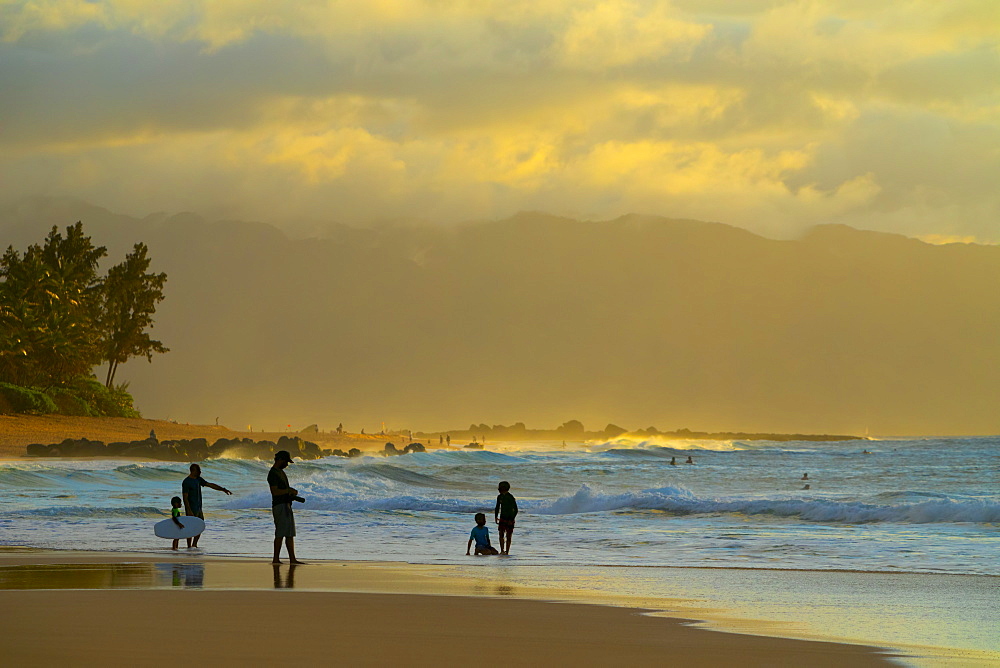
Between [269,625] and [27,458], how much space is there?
45031 millimetres

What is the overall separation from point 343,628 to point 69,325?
63565 millimetres

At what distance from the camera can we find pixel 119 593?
461 inches

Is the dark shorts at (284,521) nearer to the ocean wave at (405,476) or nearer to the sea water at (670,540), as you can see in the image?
the sea water at (670,540)

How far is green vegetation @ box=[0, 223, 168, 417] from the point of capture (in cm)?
6544

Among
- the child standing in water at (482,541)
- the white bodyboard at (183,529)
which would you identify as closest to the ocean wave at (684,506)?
the white bodyboard at (183,529)

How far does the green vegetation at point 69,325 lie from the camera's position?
65.4 metres

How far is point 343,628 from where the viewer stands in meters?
9.40

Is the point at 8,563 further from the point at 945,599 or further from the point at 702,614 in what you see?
the point at 945,599

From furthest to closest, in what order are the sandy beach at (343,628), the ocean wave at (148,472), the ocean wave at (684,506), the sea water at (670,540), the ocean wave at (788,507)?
the ocean wave at (148,472)
the ocean wave at (684,506)
the ocean wave at (788,507)
the sea water at (670,540)
the sandy beach at (343,628)

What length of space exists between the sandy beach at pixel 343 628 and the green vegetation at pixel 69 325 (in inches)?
2216

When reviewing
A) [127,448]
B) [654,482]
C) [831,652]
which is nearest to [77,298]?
[127,448]

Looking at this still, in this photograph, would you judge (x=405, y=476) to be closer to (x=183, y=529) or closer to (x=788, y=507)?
(x=788, y=507)

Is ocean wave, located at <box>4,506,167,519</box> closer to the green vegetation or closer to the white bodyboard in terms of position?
the white bodyboard

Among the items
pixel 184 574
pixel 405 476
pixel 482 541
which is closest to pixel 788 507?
pixel 482 541
